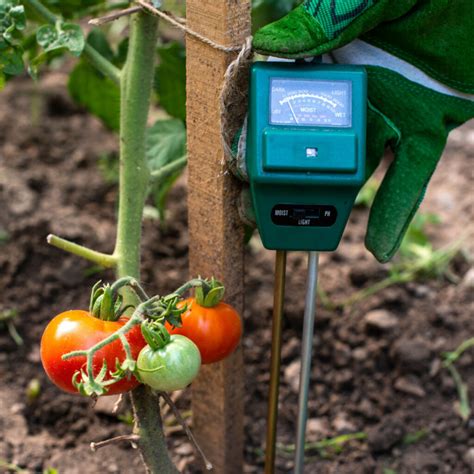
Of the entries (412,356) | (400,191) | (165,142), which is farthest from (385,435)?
(165,142)

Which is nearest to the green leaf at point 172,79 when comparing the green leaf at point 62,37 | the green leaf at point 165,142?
the green leaf at point 165,142

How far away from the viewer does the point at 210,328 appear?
Result: 1330 millimetres

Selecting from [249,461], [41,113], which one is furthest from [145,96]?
[41,113]

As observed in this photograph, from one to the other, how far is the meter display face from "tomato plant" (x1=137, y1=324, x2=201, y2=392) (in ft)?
1.15

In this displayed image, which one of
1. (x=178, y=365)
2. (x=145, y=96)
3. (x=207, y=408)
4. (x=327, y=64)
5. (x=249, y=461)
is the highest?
(x=327, y=64)

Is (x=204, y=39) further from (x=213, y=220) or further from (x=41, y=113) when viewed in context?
(x=41, y=113)

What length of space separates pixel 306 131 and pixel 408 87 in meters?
0.21

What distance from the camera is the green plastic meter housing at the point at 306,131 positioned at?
1.25 metres

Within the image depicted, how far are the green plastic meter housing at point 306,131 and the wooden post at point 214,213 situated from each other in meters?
0.09

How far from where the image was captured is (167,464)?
4.65 ft

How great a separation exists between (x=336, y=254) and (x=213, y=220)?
3.39ft

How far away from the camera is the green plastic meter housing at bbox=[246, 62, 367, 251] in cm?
125

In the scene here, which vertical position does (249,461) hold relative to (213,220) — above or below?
below

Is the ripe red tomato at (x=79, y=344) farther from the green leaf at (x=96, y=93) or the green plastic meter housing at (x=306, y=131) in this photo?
the green leaf at (x=96, y=93)
